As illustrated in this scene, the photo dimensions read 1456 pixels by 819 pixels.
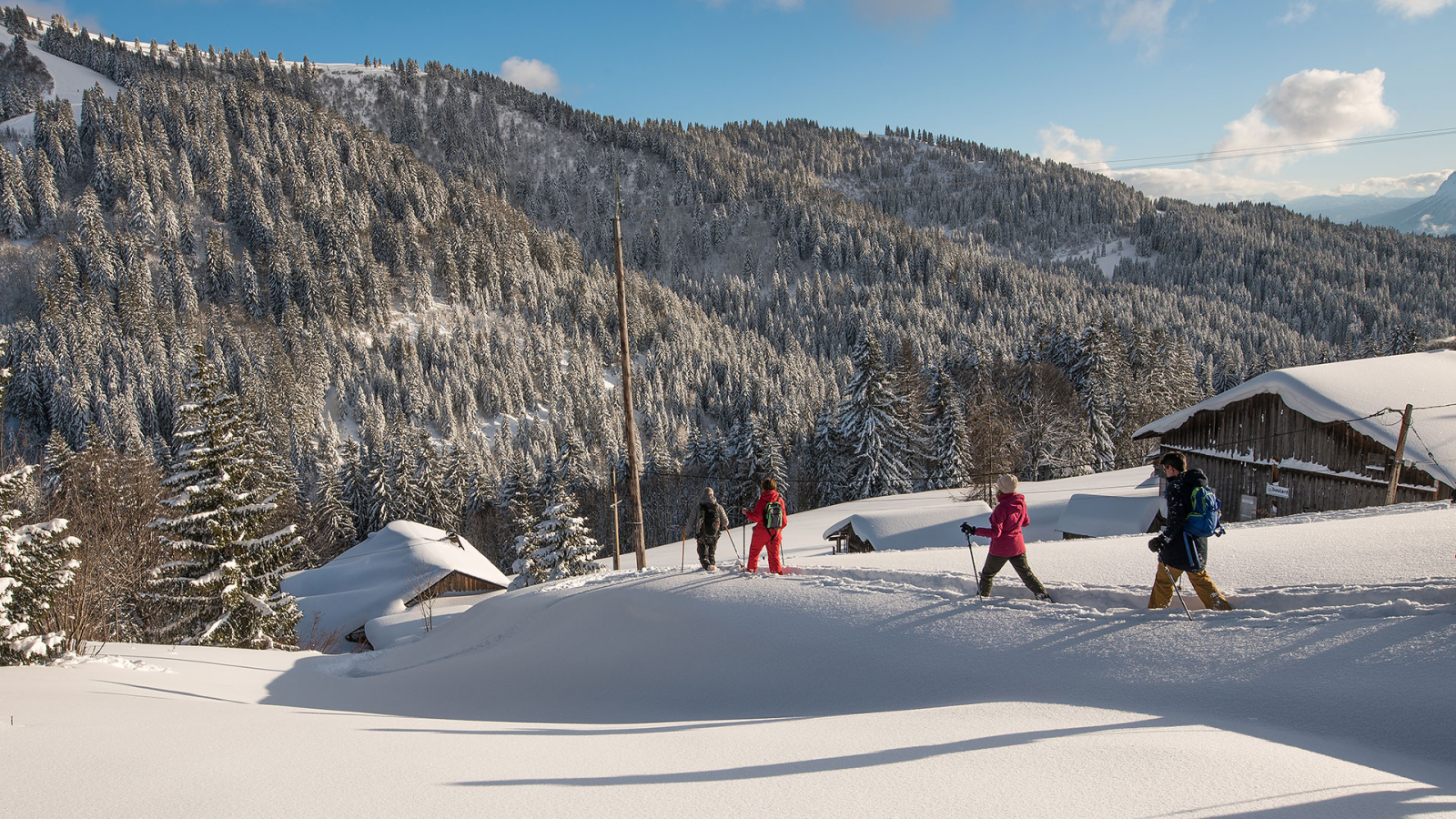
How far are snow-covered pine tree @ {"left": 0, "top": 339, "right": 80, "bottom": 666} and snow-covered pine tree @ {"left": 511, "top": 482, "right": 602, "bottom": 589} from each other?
1805 centimetres

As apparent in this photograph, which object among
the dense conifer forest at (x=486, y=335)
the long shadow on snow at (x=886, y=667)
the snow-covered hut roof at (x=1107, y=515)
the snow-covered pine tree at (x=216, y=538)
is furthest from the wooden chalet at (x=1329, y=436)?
the snow-covered pine tree at (x=216, y=538)

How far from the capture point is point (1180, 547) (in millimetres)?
6086

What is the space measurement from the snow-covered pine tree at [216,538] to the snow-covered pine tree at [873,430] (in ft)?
127

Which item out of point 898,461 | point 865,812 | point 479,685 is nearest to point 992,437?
point 898,461

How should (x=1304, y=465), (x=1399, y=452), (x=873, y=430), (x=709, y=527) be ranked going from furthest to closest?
(x=873, y=430)
(x=1304, y=465)
(x=1399, y=452)
(x=709, y=527)

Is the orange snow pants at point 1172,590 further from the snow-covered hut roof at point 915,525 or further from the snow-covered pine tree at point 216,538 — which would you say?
the snow-covered pine tree at point 216,538

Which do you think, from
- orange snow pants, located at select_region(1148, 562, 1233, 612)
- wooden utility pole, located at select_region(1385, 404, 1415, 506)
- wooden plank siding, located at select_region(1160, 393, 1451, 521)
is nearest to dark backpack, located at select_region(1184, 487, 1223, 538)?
Result: orange snow pants, located at select_region(1148, 562, 1233, 612)

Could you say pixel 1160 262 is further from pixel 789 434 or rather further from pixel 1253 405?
pixel 1253 405

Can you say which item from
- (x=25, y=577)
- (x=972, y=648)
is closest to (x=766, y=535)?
(x=972, y=648)

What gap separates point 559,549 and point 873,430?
92.7 ft

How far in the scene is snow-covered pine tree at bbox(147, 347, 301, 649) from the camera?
15.5 metres

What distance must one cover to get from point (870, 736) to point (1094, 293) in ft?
574

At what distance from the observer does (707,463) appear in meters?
70.6

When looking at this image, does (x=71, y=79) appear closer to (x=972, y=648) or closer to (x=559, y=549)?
(x=559, y=549)
